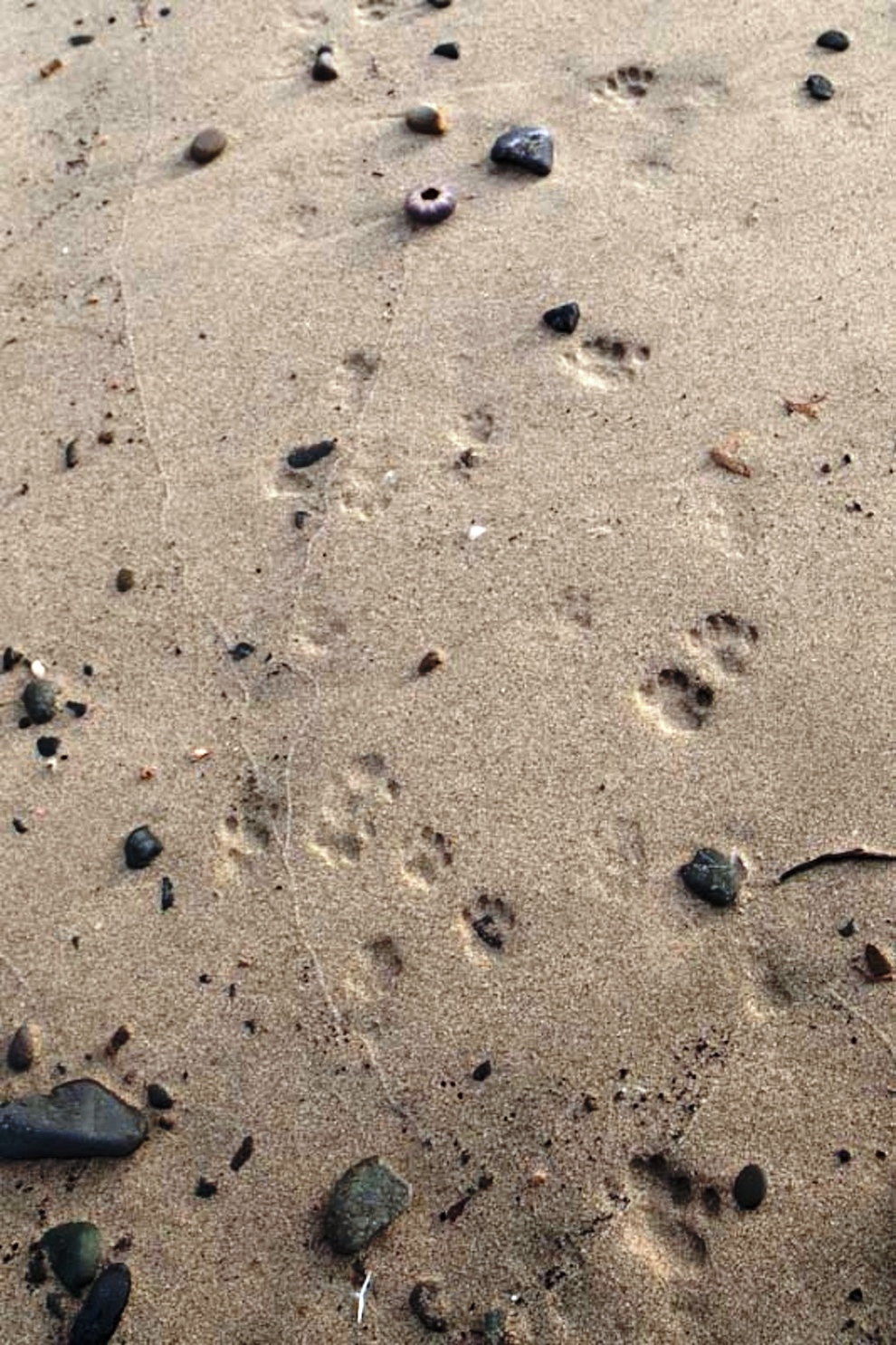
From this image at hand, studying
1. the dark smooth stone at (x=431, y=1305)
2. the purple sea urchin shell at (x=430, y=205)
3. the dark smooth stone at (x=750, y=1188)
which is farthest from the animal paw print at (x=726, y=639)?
the purple sea urchin shell at (x=430, y=205)

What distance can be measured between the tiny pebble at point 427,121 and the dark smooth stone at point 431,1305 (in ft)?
10.5

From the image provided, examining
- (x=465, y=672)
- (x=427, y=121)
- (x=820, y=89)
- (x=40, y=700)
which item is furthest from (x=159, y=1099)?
(x=820, y=89)

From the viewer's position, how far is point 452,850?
271cm

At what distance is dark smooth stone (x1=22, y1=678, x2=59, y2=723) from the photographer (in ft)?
9.79

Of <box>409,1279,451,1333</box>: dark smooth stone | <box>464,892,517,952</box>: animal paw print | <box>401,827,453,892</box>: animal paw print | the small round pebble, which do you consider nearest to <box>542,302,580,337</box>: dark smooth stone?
the small round pebble

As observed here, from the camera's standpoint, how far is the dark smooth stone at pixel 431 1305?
7.42 feet

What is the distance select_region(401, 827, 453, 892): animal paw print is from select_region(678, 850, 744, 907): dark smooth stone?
49 cm

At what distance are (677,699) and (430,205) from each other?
1.72 metres

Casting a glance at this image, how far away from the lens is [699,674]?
9.45ft

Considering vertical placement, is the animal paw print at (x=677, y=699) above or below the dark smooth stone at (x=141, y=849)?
above

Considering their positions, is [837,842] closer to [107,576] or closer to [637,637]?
[637,637]

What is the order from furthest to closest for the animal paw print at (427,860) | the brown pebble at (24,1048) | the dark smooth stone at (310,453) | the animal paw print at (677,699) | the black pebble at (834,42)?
the black pebble at (834,42), the dark smooth stone at (310,453), the animal paw print at (677,699), the animal paw print at (427,860), the brown pebble at (24,1048)

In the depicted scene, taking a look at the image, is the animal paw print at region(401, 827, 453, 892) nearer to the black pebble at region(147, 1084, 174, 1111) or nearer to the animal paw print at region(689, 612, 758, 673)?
the black pebble at region(147, 1084, 174, 1111)

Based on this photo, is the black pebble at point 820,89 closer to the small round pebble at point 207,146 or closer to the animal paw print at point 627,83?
the animal paw print at point 627,83
